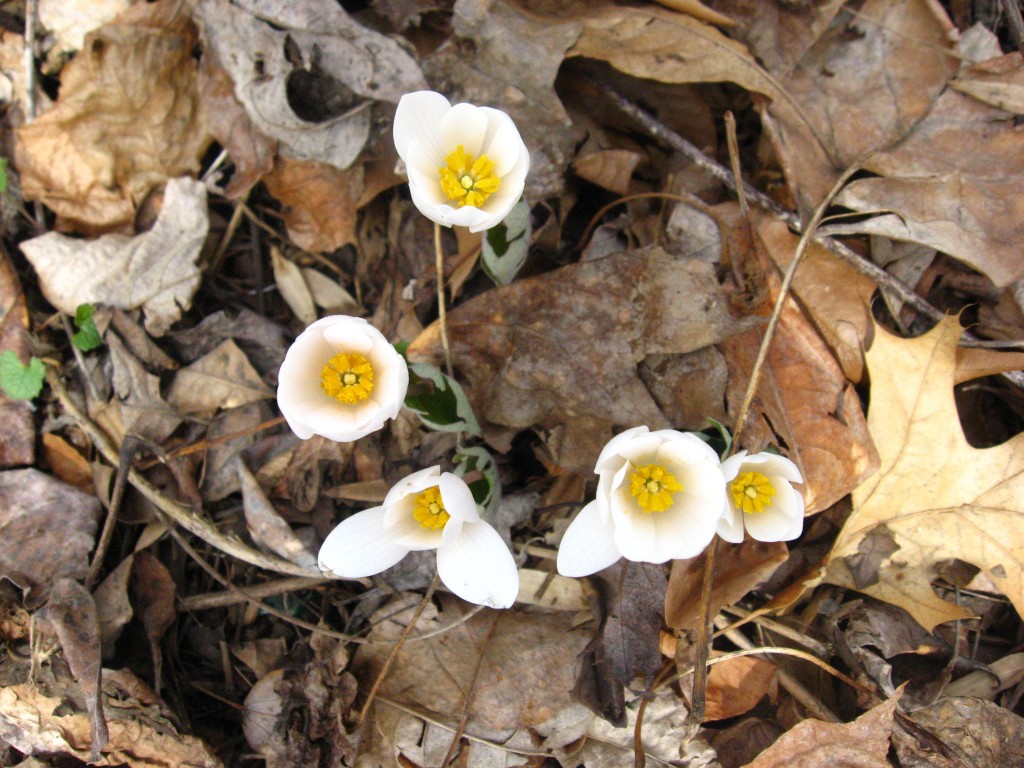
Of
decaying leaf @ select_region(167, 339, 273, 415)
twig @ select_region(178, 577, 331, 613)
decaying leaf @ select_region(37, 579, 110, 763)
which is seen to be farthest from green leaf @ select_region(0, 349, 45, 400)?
twig @ select_region(178, 577, 331, 613)

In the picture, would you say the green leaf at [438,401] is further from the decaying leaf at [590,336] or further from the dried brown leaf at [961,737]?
the dried brown leaf at [961,737]

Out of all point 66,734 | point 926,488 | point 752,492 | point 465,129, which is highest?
point 465,129

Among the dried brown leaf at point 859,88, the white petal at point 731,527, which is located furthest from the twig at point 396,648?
the dried brown leaf at point 859,88

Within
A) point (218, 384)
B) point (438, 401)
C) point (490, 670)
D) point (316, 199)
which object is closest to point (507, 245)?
point (438, 401)

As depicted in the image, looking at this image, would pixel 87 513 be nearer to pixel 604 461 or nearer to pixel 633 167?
pixel 604 461

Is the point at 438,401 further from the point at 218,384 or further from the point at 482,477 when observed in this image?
the point at 218,384

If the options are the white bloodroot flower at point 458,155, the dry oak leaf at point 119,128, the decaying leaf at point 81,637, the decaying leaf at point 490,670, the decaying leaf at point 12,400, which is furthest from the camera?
the dry oak leaf at point 119,128

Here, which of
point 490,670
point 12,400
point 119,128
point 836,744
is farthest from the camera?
point 119,128
